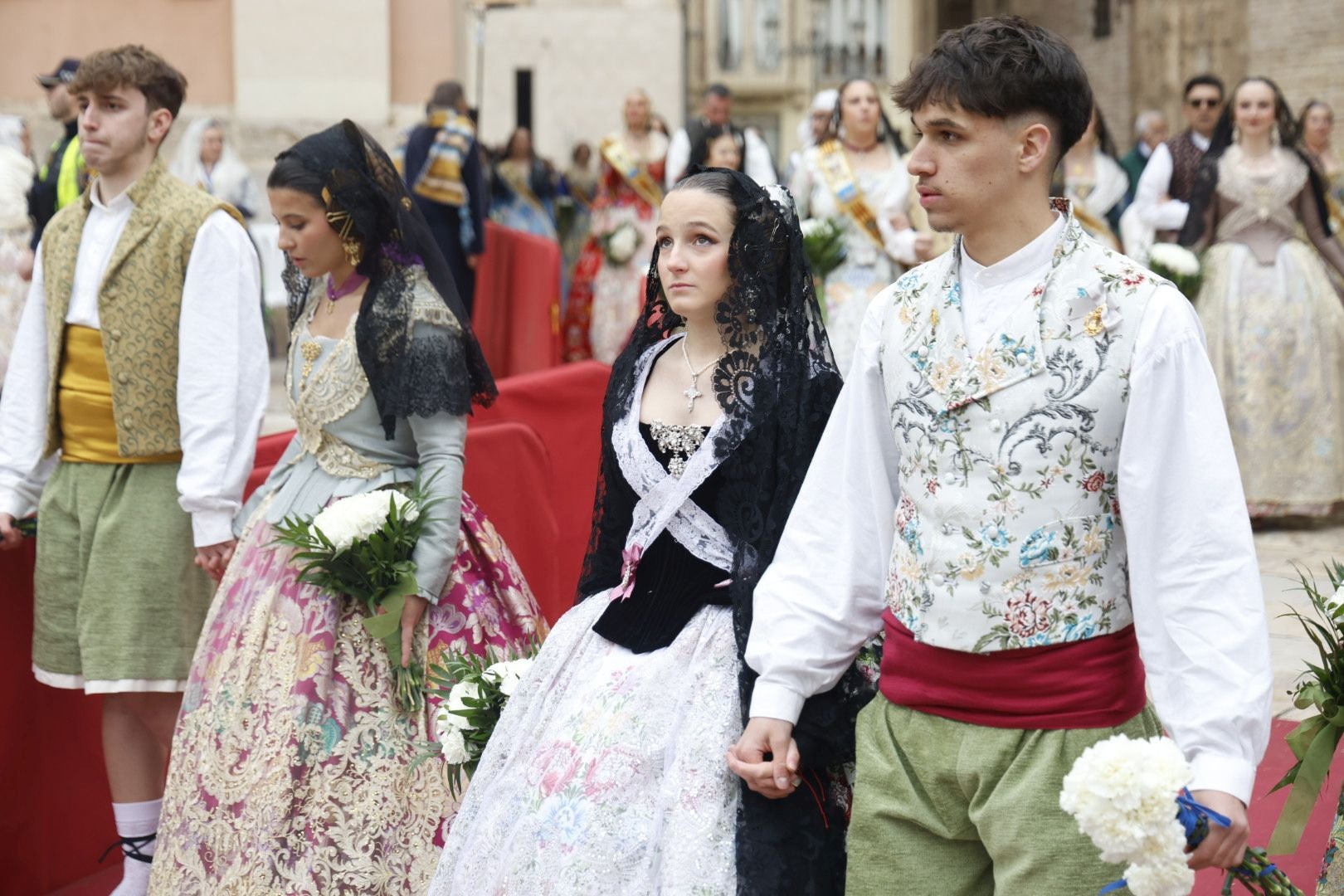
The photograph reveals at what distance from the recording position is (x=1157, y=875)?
2053 mm

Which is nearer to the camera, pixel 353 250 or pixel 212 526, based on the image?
pixel 353 250

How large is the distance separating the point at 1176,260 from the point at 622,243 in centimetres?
485

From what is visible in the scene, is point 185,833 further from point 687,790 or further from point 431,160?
point 431,160

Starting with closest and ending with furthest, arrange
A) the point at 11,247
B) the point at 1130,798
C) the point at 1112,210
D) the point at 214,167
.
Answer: the point at 1130,798 → the point at 11,247 → the point at 1112,210 → the point at 214,167

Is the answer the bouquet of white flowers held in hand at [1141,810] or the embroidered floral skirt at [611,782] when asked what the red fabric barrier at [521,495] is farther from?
the bouquet of white flowers held in hand at [1141,810]

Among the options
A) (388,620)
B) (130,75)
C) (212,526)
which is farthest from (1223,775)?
(130,75)

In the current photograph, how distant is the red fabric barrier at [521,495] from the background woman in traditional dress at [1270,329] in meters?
3.96

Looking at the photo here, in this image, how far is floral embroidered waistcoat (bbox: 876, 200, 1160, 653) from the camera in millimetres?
2309

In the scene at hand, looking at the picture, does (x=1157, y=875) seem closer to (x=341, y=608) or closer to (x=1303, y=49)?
(x=341, y=608)

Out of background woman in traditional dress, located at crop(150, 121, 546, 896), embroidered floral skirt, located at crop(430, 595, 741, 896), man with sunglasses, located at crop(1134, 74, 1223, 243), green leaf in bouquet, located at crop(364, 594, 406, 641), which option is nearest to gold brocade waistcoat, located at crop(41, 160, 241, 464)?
background woman in traditional dress, located at crop(150, 121, 546, 896)

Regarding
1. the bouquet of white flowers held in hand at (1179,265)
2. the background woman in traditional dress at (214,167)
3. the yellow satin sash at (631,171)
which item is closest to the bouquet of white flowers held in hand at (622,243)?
the yellow satin sash at (631,171)

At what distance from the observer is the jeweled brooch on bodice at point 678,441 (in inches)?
119

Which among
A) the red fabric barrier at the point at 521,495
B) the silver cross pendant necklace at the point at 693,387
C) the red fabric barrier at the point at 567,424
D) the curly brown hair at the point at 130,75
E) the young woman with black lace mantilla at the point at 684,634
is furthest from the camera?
the red fabric barrier at the point at 567,424

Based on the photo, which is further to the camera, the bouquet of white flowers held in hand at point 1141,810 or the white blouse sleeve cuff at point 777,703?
the white blouse sleeve cuff at point 777,703
